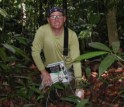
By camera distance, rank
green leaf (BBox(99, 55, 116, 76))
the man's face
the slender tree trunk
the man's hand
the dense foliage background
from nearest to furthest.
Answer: green leaf (BBox(99, 55, 116, 76)), the man's face, the man's hand, the dense foliage background, the slender tree trunk

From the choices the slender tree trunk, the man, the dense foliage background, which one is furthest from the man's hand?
the slender tree trunk

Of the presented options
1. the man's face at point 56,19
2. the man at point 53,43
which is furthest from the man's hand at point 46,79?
the man's face at point 56,19

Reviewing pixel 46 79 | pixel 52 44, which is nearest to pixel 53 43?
pixel 52 44

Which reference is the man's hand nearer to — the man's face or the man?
the man

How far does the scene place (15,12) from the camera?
30.3ft

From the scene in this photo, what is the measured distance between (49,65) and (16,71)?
720 millimetres

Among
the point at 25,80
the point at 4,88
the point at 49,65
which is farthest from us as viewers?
the point at 4,88

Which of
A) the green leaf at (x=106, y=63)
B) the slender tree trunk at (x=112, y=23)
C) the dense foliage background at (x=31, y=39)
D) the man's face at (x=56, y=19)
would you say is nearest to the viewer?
the green leaf at (x=106, y=63)

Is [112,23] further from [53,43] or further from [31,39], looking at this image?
[31,39]

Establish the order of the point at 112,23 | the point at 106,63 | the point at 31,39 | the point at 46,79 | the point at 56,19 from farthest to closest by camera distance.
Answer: the point at 31,39, the point at 112,23, the point at 46,79, the point at 56,19, the point at 106,63

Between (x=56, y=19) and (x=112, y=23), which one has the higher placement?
(x=56, y=19)

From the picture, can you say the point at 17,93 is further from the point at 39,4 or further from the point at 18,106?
the point at 39,4

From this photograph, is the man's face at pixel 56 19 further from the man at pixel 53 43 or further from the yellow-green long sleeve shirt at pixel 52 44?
the yellow-green long sleeve shirt at pixel 52 44

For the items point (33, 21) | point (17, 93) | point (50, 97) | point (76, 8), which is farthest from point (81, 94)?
point (33, 21)
